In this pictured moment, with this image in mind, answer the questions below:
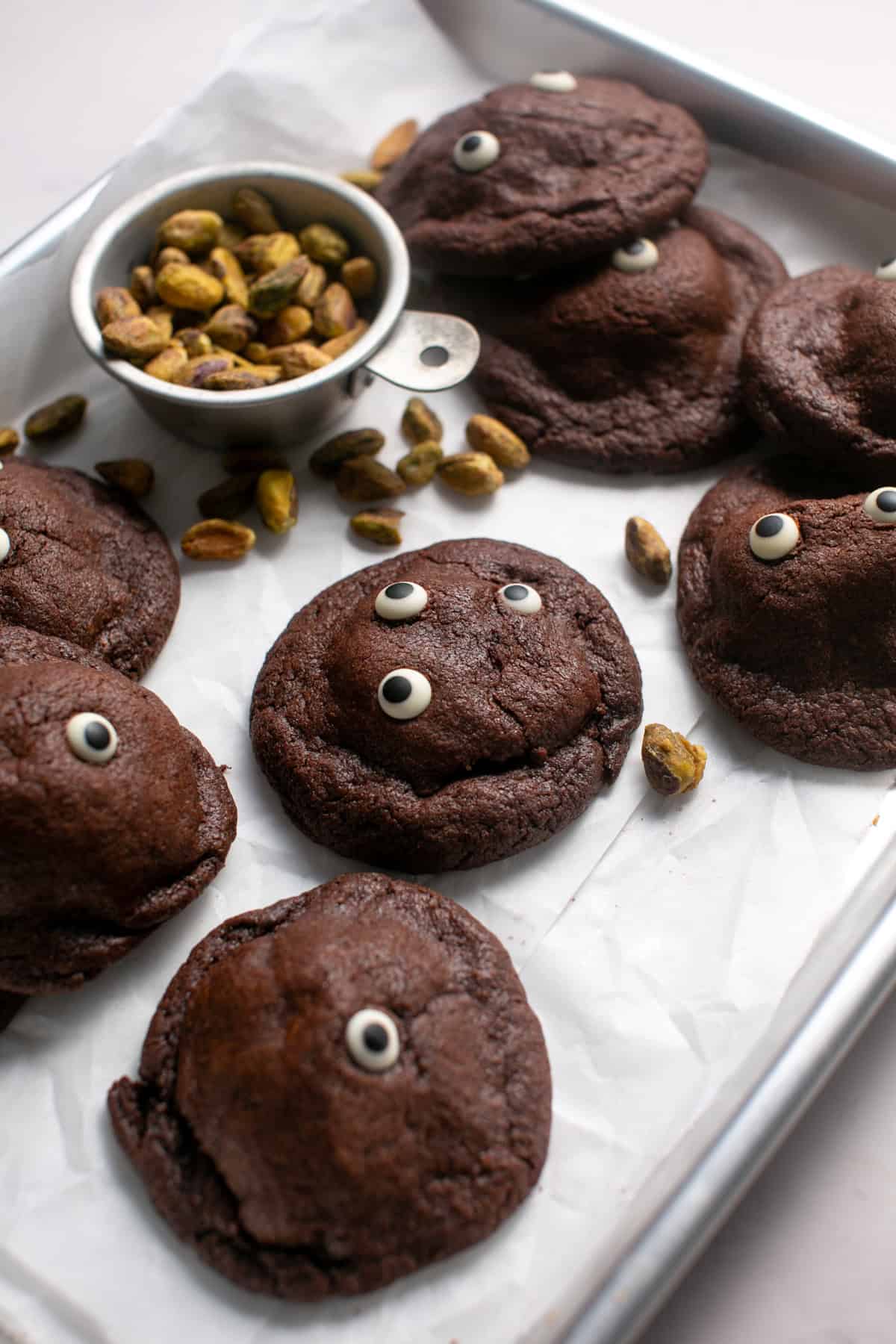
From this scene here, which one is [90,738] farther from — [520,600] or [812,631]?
[812,631]

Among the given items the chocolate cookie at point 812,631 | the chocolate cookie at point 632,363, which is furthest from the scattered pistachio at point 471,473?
the chocolate cookie at point 812,631

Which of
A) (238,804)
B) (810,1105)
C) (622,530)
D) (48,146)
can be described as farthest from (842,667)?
(48,146)

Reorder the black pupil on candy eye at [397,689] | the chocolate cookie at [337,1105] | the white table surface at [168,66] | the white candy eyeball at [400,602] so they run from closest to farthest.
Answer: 1. the chocolate cookie at [337,1105]
2. the black pupil on candy eye at [397,689]
3. the white candy eyeball at [400,602]
4. the white table surface at [168,66]

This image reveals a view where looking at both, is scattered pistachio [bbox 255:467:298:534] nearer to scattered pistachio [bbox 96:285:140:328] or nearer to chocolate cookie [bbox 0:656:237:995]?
scattered pistachio [bbox 96:285:140:328]

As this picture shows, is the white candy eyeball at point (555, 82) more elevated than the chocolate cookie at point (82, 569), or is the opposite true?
the white candy eyeball at point (555, 82)

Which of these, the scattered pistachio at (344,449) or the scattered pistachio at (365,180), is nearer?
the scattered pistachio at (344,449)

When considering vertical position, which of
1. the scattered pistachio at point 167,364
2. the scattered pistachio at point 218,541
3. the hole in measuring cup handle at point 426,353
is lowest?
the scattered pistachio at point 218,541

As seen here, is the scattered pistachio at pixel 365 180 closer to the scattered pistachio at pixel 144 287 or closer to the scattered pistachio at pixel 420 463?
the scattered pistachio at pixel 144 287

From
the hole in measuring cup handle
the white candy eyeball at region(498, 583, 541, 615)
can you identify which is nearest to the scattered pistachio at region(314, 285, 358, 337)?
the hole in measuring cup handle
